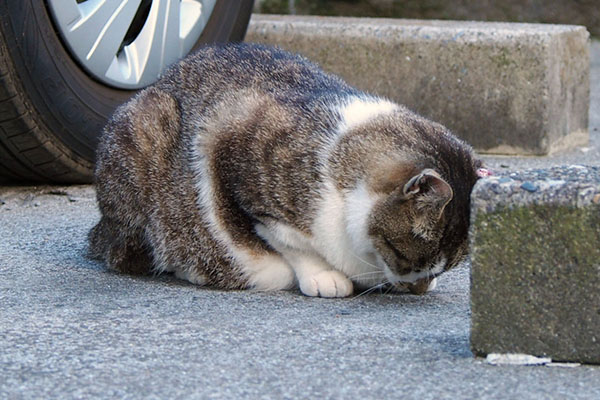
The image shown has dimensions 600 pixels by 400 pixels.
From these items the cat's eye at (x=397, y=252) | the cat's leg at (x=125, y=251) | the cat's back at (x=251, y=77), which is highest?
the cat's back at (x=251, y=77)

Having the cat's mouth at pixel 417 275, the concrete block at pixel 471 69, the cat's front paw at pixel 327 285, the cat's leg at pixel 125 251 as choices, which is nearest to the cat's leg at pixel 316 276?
the cat's front paw at pixel 327 285

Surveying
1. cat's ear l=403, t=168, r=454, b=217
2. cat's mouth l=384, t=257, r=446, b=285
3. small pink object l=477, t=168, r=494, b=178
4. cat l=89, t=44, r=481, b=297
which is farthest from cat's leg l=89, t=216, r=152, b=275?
small pink object l=477, t=168, r=494, b=178

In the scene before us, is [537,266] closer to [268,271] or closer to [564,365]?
[564,365]

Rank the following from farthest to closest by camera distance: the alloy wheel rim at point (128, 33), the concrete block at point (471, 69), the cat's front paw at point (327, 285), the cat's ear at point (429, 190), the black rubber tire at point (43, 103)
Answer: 1. the concrete block at point (471, 69)
2. the alloy wheel rim at point (128, 33)
3. the black rubber tire at point (43, 103)
4. the cat's front paw at point (327, 285)
5. the cat's ear at point (429, 190)

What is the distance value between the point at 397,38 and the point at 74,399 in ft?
10.9

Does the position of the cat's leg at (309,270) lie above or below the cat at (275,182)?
below

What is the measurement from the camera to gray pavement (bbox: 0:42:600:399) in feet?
6.98

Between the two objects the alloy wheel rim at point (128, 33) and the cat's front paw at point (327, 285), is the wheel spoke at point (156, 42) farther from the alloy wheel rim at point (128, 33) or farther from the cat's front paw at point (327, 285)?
the cat's front paw at point (327, 285)

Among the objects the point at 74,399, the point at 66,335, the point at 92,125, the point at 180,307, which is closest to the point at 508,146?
the point at 92,125

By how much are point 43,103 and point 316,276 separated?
1.33 meters

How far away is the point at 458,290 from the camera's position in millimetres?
3059

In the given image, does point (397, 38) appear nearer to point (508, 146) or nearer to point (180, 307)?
point (508, 146)

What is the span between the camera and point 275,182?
2914mm

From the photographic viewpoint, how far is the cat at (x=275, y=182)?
2.79 metres
